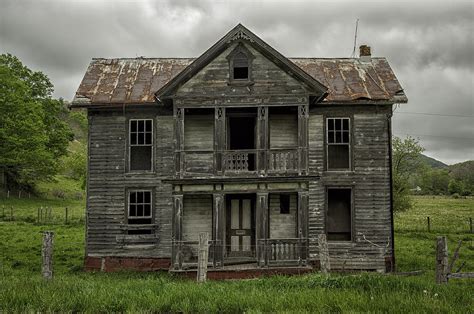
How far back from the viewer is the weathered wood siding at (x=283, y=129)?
18953 mm

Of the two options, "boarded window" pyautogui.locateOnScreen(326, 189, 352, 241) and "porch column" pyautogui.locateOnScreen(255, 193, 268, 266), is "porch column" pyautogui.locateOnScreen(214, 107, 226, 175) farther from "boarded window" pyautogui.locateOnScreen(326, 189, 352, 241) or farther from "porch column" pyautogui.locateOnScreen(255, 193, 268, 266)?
"boarded window" pyautogui.locateOnScreen(326, 189, 352, 241)

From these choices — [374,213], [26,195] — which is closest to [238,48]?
[374,213]

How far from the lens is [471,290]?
11211mm

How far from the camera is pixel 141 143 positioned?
18.9 metres

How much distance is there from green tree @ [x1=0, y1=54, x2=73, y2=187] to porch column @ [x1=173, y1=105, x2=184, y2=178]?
21.6 meters

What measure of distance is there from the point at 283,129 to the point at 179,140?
4110 mm

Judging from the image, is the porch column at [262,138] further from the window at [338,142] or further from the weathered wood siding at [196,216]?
the weathered wood siding at [196,216]

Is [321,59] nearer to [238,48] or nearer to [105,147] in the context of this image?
[238,48]

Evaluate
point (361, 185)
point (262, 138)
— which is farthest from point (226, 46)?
point (361, 185)

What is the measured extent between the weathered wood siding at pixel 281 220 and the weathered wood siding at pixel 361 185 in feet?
2.85

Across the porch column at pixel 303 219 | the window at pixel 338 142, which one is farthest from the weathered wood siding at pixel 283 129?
the porch column at pixel 303 219

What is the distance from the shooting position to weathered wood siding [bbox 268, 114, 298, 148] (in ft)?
62.2

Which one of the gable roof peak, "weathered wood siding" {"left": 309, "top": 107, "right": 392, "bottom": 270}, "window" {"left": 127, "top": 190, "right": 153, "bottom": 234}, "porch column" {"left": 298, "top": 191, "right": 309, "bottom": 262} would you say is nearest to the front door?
"weathered wood siding" {"left": 309, "top": 107, "right": 392, "bottom": 270}

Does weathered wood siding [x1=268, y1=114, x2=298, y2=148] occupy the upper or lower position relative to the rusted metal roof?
lower
